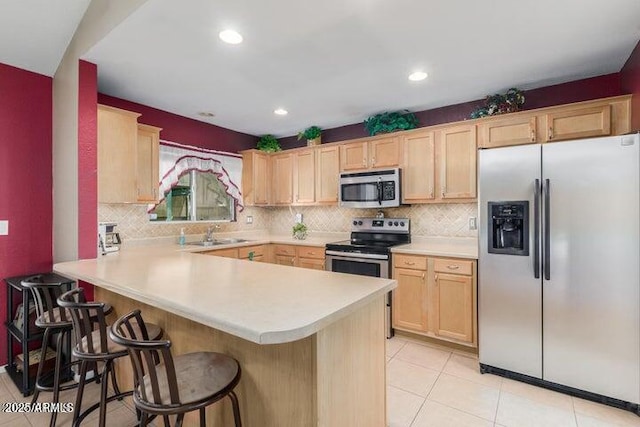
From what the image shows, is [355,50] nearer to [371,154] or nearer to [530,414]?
[371,154]

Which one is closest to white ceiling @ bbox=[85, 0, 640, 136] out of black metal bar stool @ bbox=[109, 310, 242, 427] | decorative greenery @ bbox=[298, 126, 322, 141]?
decorative greenery @ bbox=[298, 126, 322, 141]

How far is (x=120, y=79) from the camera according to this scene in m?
2.87

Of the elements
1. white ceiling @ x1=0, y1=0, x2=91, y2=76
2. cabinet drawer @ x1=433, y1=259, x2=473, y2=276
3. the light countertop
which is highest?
white ceiling @ x1=0, y1=0, x2=91, y2=76

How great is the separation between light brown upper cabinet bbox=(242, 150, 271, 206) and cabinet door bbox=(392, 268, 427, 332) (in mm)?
2385

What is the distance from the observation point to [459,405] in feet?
7.17

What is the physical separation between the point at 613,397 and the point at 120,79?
4.55 meters

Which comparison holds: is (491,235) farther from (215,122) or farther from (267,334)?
(215,122)

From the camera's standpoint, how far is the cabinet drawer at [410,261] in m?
3.15

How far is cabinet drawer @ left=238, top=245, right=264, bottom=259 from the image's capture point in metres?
3.95

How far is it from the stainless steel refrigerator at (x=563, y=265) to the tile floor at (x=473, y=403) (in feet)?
0.39

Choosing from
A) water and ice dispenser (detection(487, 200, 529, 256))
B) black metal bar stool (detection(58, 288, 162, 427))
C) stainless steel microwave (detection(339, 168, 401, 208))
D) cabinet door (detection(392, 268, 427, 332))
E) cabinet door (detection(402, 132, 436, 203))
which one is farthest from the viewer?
stainless steel microwave (detection(339, 168, 401, 208))

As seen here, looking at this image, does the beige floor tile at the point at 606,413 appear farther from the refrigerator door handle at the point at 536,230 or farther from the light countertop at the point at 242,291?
the light countertop at the point at 242,291

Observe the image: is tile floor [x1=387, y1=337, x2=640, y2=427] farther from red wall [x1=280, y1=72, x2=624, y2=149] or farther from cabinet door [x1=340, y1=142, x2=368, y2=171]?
red wall [x1=280, y1=72, x2=624, y2=149]

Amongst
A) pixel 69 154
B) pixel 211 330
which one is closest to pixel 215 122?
pixel 69 154
